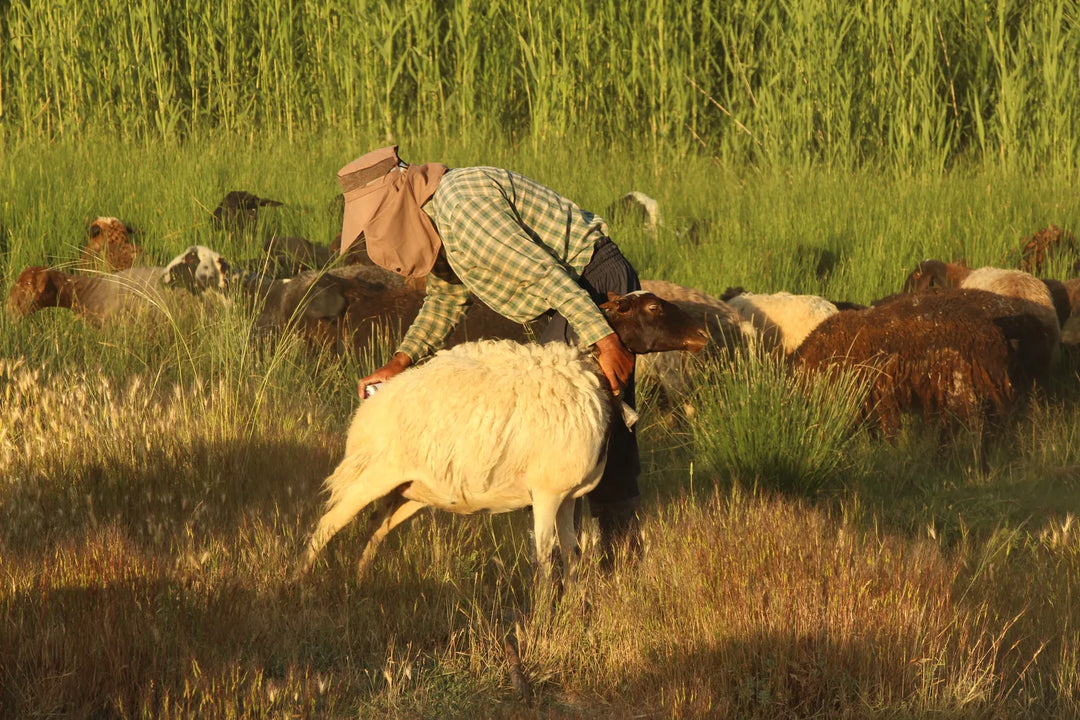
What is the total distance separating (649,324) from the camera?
466 centimetres

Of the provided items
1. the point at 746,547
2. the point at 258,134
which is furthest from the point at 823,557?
the point at 258,134

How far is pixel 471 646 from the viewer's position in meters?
4.32

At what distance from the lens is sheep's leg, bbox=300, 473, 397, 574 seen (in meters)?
4.69

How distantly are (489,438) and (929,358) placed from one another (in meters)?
4.52

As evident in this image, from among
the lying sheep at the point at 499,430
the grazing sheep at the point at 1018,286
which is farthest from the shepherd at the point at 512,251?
the grazing sheep at the point at 1018,286

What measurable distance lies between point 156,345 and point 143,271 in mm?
1666

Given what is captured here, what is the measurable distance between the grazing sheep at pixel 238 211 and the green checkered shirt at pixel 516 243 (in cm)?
679

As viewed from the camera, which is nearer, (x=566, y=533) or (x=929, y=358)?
(x=566, y=533)

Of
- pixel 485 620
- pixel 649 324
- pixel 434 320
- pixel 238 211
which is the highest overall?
pixel 649 324

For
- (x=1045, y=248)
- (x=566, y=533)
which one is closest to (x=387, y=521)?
(x=566, y=533)

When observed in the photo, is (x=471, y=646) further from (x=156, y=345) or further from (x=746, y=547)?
(x=156, y=345)

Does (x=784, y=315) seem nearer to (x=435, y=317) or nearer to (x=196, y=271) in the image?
(x=435, y=317)

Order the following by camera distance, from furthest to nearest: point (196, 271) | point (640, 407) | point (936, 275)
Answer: point (936, 275)
point (196, 271)
point (640, 407)

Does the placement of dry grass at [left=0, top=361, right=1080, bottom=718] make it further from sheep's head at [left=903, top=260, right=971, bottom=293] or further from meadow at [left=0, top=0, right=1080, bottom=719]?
Answer: sheep's head at [left=903, top=260, right=971, bottom=293]
